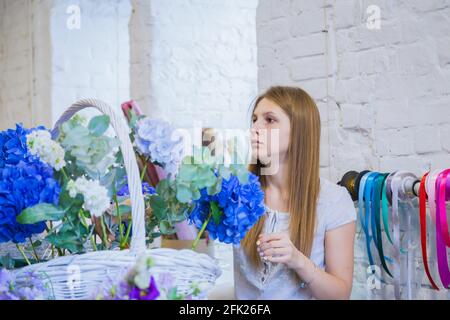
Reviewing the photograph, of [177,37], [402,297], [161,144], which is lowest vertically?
[402,297]

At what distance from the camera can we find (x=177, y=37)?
2.01 metres

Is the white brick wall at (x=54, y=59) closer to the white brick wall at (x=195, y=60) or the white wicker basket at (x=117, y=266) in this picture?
the white brick wall at (x=195, y=60)

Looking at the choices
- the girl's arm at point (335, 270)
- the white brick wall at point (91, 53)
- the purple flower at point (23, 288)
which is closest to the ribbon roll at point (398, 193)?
the girl's arm at point (335, 270)

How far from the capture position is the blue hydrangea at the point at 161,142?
71cm

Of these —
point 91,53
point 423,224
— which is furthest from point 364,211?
point 91,53

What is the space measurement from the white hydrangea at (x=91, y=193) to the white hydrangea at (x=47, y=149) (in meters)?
0.04

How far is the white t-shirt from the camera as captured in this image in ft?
3.73

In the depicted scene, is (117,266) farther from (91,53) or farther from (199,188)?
(91,53)

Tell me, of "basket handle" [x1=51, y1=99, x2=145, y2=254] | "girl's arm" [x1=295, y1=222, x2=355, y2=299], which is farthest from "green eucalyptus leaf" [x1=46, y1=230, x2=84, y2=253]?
"girl's arm" [x1=295, y1=222, x2=355, y2=299]

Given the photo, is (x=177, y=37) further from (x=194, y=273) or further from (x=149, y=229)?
(x=194, y=273)

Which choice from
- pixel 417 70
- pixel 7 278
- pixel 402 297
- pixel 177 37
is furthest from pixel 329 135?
pixel 7 278

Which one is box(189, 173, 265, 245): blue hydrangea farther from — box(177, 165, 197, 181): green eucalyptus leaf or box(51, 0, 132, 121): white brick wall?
box(51, 0, 132, 121): white brick wall

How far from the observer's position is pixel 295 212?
1.17 meters

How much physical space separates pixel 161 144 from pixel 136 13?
53.7 inches
